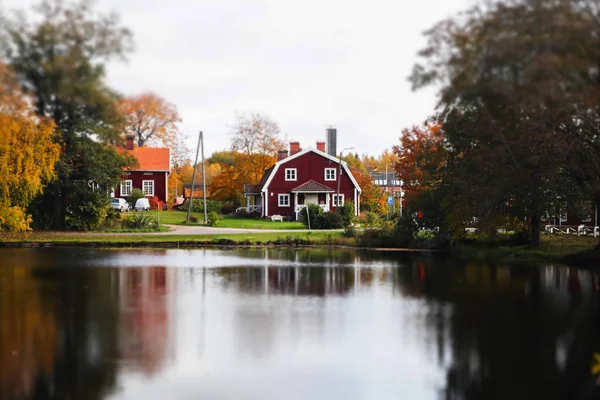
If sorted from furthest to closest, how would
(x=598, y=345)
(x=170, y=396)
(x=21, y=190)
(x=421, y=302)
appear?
(x=21, y=190), (x=421, y=302), (x=598, y=345), (x=170, y=396)

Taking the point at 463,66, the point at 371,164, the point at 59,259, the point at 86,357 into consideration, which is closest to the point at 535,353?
the point at 86,357

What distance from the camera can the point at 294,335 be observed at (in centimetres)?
1212

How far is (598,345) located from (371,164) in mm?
125955

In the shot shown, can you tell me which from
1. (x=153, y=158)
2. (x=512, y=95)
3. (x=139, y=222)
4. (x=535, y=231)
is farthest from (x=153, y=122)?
(x=512, y=95)

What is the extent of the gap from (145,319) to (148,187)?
49981 millimetres

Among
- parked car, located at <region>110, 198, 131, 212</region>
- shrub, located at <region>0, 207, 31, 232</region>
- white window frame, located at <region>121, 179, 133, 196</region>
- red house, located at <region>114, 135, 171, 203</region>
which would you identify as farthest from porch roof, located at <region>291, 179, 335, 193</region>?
shrub, located at <region>0, 207, 31, 232</region>

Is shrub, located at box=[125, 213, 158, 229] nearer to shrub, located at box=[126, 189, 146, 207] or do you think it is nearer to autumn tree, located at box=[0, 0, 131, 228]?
autumn tree, located at box=[0, 0, 131, 228]

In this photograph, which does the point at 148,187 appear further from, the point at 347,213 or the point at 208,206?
the point at 347,213

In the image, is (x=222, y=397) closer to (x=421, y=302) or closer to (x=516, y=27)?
(x=421, y=302)

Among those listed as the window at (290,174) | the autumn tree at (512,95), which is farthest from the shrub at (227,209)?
the autumn tree at (512,95)

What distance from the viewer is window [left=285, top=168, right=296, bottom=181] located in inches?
2248

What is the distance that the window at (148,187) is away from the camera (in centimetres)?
6178

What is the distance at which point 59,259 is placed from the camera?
26266mm

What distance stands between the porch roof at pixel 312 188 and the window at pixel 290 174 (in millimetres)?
1116
